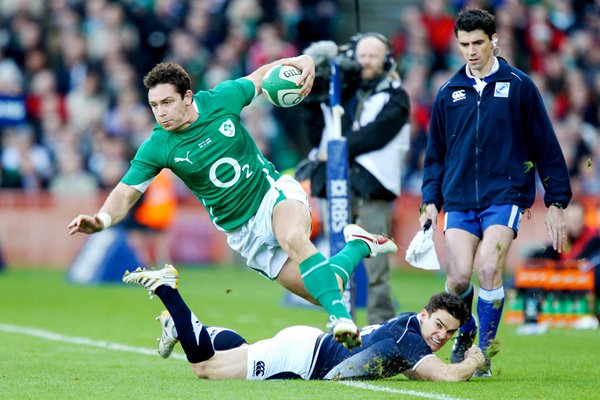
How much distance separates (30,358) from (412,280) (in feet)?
35.5

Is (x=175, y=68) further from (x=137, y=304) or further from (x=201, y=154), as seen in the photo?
(x=137, y=304)

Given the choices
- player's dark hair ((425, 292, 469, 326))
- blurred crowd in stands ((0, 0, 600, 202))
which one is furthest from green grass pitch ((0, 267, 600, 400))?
blurred crowd in stands ((0, 0, 600, 202))

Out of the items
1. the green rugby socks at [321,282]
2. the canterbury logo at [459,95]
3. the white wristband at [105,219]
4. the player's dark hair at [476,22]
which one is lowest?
the green rugby socks at [321,282]

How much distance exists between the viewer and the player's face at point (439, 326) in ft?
26.8

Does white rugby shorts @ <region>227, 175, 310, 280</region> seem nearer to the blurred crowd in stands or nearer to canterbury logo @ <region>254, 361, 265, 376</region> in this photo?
canterbury logo @ <region>254, 361, 265, 376</region>

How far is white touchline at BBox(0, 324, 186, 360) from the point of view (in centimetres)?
1055

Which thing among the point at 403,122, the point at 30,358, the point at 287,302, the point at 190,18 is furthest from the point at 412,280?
the point at 30,358

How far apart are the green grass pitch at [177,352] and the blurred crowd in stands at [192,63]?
312 centimetres

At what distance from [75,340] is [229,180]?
3.47 meters

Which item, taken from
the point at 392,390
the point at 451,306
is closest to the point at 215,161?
the point at 451,306

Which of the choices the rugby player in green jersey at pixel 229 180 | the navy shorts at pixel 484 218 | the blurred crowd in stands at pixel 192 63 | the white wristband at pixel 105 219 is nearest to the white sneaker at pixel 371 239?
the rugby player in green jersey at pixel 229 180

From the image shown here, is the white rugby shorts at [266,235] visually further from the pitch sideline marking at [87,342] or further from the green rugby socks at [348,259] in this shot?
the pitch sideline marking at [87,342]

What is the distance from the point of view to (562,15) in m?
25.1

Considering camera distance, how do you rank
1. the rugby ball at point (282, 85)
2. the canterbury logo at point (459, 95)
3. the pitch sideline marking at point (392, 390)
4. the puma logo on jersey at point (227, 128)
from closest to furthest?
the pitch sideline marking at point (392, 390) < the puma logo on jersey at point (227, 128) < the rugby ball at point (282, 85) < the canterbury logo at point (459, 95)
